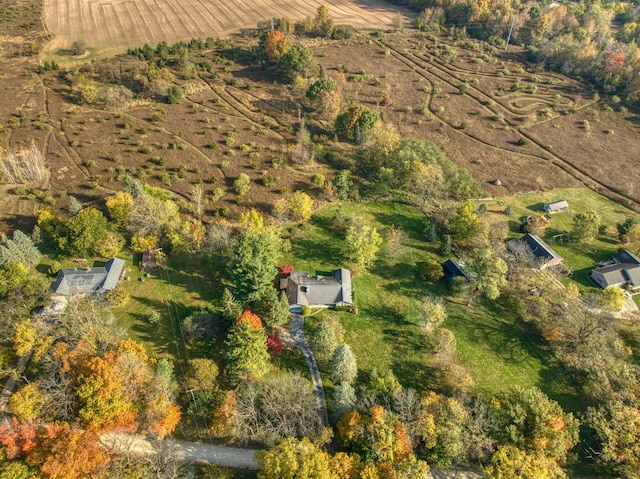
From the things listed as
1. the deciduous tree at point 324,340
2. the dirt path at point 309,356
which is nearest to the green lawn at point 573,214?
the deciduous tree at point 324,340

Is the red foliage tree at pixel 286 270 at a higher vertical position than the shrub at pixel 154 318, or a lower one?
higher

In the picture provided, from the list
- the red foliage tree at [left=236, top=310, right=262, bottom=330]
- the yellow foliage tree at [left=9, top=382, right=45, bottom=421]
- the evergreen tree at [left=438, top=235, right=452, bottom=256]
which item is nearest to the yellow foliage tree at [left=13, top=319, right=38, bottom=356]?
the yellow foliage tree at [left=9, top=382, right=45, bottom=421]

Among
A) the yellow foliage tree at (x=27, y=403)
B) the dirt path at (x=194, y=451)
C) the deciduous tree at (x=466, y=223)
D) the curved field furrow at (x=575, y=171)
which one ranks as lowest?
the dirt path at (x=194, y=451)

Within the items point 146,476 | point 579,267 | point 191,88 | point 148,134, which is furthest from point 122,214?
point 579,267

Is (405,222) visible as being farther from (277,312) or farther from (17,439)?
(17,439)

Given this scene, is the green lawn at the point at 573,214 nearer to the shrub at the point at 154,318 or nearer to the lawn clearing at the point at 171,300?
the lawn clearing at the point at 171,300

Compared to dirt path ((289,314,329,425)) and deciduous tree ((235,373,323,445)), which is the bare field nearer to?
dirt path ((289,314,329,425))

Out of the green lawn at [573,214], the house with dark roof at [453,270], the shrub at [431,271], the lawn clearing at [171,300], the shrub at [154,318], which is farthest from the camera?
the green lawn at [573,214]
